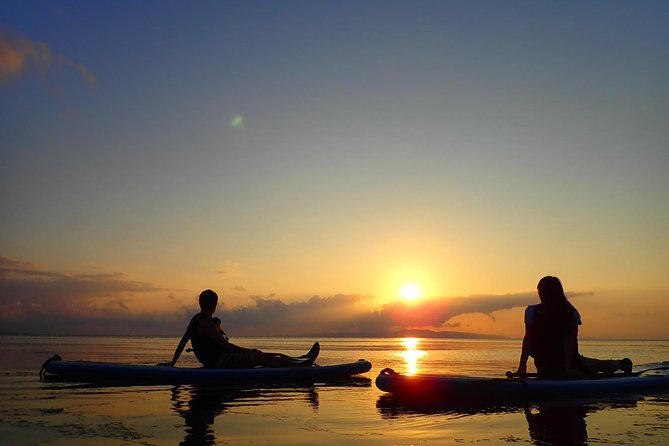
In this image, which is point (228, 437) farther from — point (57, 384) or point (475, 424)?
point (57, 384)

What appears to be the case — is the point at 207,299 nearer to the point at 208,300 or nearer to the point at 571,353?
the point at 208,300

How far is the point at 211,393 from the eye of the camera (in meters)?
11.1

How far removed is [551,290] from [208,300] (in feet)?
21.6

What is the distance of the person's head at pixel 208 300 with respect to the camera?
39.9ft

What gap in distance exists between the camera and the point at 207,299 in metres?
12.2

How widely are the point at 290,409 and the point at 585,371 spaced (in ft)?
18.6

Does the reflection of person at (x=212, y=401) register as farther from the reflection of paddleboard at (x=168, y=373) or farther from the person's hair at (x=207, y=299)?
the person's hair at (x=207, y=299)

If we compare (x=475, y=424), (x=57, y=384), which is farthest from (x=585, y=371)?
(x=57, y=384)

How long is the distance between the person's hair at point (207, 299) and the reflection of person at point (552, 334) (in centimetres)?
611

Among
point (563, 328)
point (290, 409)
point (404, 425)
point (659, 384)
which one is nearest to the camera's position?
point (404, 425)

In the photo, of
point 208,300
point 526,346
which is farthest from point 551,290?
point 208,300

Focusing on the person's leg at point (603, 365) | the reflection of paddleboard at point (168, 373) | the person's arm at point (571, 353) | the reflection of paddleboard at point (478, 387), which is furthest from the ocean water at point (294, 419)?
the reflection of paddleboard at point (168, 373)

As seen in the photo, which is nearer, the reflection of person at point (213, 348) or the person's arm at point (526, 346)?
the person's arm at point (526, 346)

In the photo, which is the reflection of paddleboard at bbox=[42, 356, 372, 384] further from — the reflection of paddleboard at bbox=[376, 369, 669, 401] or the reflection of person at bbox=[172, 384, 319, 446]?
the reflection of paddleboard at bbox=[376, 369, 669, 401]
